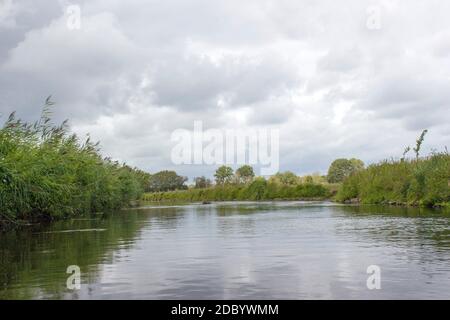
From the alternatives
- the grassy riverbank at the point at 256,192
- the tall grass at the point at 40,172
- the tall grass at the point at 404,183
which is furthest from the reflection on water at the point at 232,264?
the grassy riverbank at the point at 256,192

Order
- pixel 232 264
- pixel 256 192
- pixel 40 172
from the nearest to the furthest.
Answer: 1. pixel 232 264
2. pixel 40 172
3. pixel 256 192

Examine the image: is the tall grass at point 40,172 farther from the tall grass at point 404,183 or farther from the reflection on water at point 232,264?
the tall grass at point 404,183

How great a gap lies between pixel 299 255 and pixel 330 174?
581 feet

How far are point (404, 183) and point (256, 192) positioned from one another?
72.3m

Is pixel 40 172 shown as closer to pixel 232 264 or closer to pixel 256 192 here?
pixel 232 264

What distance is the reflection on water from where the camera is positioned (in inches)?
619

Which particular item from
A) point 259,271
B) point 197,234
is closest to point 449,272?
point 259,271

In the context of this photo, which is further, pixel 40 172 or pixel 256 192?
pixel 256 192

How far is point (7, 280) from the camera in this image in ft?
59.8

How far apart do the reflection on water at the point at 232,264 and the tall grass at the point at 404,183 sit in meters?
29.9

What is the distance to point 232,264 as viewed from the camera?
20.9m

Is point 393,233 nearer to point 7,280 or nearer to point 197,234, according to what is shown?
point 197,234

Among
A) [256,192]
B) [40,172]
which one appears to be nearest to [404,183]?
[40,172]
